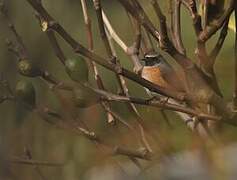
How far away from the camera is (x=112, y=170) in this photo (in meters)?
0.95

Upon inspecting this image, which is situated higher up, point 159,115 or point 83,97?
point 83,97

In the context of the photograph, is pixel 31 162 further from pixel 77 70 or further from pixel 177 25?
pixel 177 25

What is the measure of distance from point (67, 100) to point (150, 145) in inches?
7.2

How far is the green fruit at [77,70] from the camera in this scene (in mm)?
924

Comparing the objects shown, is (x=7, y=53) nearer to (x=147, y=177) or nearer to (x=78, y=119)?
(x=78, y=119)

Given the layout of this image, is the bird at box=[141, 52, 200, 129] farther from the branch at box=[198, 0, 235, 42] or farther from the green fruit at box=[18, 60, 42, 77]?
the green fruit at box=[18, 60, 42, 77]

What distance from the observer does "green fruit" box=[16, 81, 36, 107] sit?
1.02 metres

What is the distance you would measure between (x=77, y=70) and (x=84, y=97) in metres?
0.05

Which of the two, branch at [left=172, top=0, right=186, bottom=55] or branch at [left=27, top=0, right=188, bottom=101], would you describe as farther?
branch at [left=172, top=0, right=186, bottom=55]

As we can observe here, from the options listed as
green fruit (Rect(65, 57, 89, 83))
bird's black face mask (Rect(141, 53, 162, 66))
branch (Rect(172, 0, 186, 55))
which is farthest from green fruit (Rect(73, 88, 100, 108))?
bird's black face mask (Rect(141, 53, 162, 66))

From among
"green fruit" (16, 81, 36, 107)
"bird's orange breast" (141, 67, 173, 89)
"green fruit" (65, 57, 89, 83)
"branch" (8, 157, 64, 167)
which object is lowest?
"branch" (8, 157, 64, 167)

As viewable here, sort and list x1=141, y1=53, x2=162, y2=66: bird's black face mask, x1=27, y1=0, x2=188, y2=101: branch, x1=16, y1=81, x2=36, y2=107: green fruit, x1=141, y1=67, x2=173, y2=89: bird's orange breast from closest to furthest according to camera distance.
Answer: x1=27, y1=0, x2=188, y2=101: branch → x1=16, y1=81, x2=36, y2=107: green fruit → x1=141, y1=67, x2=173, y2=89: bird's orange breast → x1=141, y1=53, x2=162, y2=66: bird's black face mask

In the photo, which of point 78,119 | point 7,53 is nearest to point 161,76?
point 78,119

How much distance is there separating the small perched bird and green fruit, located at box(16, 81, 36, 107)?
0.24 metres
